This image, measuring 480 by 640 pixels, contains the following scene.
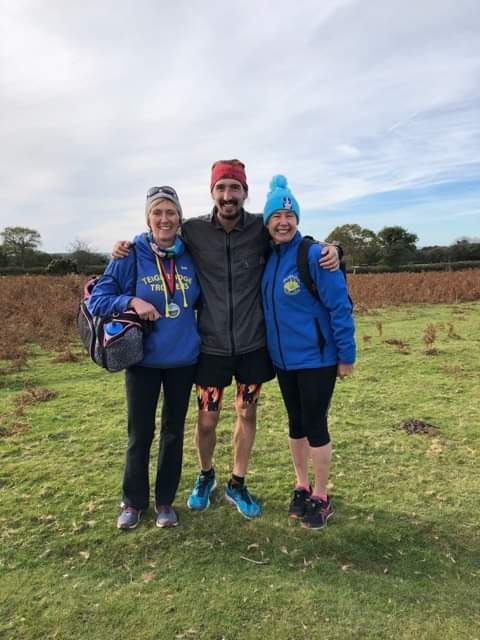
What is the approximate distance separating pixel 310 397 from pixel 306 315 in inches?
20.5

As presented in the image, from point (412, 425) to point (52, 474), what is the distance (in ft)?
10.9

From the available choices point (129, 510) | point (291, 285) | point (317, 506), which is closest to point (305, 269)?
point (291, 285)

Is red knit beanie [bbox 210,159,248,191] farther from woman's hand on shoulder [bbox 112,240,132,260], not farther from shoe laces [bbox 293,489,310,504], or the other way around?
shoe laces [bbox 293,489,310,504]

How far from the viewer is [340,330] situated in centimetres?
297

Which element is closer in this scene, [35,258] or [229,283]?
[229,283]

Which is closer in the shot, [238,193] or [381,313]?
[238,193]

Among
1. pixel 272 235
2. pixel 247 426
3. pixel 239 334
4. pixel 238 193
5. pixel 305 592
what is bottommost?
pixel 305 592

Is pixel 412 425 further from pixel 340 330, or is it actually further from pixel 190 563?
pixel 190 563

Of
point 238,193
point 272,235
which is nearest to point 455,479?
point 272,235

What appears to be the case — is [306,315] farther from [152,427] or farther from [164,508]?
[164,508]

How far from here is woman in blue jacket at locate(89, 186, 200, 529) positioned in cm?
302

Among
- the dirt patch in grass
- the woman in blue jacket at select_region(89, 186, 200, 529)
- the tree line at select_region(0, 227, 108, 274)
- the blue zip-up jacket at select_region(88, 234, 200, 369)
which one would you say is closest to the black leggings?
the woman in blue jacket at select_region(89, 186, 200, 529)

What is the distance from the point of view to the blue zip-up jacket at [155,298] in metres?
3.01

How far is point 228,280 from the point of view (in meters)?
3.13
